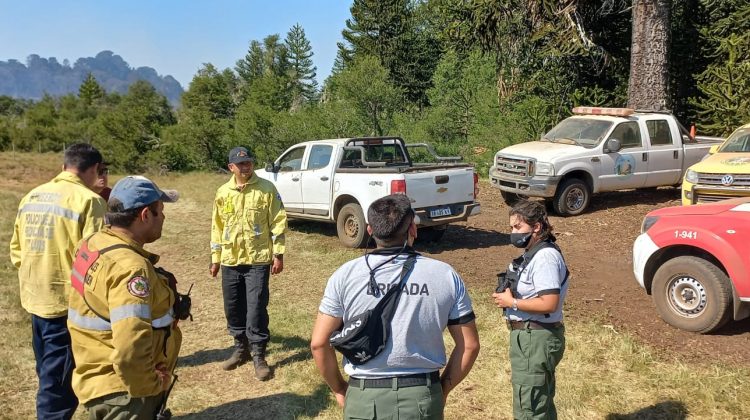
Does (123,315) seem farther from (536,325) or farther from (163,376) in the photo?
(536,325)

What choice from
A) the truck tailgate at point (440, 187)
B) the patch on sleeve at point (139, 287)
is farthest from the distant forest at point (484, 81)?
the patch on sleeve at point (139, 287)

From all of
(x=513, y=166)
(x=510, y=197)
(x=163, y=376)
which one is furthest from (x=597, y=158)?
(x=163, y=376)

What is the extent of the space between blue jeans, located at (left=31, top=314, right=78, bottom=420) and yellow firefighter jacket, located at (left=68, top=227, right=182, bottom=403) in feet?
3.90

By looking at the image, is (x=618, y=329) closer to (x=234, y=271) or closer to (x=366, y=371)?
(x=234, y=271)

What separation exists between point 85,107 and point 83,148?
5603 cm

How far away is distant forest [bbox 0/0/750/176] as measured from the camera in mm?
14273

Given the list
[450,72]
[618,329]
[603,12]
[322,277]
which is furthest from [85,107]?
[618,329]

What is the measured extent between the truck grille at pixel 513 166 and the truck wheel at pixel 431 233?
2.18 metres

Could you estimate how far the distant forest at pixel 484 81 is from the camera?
14273mm

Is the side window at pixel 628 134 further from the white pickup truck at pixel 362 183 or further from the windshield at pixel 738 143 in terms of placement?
the white pickup truck at pixel 362 183

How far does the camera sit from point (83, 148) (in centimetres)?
362

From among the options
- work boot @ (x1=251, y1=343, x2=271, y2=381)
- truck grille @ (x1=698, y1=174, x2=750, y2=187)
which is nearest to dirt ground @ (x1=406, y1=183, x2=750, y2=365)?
truck grille @ (x1=698, y1=174, x2=750, y2=187)

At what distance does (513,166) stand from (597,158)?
155cm

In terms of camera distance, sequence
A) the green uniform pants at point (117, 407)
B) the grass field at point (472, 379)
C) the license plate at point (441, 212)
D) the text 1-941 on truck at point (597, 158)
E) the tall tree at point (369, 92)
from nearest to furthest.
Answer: the green uniform pants at point (117, 407)
the grass field at point (472, 379)
the license plate at point (441, 212)
the text 1-941 on truck at point (597, 158)
the tall tree at point (369, 92)
